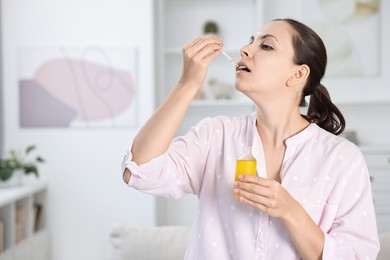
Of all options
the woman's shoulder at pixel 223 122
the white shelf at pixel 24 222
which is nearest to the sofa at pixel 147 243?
the woman's shoulder at pixel 223 122

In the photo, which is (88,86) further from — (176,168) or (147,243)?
(176,168)

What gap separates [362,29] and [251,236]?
120 inches

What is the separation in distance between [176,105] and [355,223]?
0.53 meters

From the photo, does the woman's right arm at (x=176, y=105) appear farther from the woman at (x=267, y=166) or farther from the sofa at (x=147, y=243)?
the sofa at (x=147, y=243)

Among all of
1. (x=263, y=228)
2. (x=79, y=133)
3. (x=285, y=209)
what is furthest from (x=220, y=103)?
(x=285, y=209)

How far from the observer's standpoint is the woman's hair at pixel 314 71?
1.64 metres

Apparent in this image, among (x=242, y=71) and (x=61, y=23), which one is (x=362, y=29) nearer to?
(x=61, y=23)

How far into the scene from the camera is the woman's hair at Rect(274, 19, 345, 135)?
1.64m

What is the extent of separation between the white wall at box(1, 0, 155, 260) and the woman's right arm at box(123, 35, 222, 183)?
2.70 m

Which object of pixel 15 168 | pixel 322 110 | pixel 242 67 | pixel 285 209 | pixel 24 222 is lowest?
pixel 24 222

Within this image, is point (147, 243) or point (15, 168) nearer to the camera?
point (147, 243)

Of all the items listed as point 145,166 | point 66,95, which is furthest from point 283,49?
point 66,95

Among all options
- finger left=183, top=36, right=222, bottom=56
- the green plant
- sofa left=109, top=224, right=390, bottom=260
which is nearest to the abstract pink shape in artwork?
the green plant

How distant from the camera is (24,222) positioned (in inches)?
148
